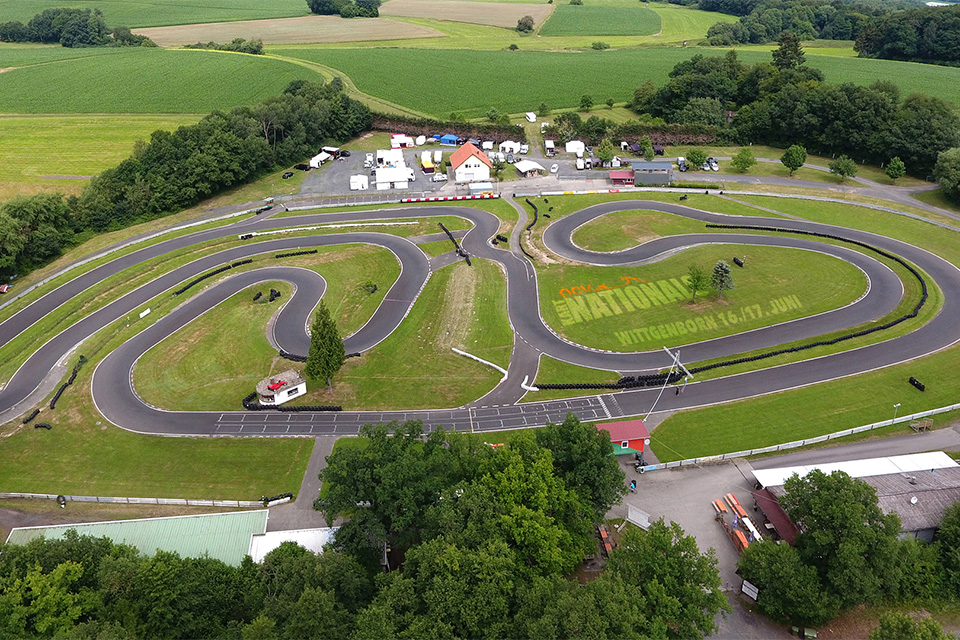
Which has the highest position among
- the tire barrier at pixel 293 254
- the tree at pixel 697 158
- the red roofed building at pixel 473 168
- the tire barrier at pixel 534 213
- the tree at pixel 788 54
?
the tree at pixel 788 54

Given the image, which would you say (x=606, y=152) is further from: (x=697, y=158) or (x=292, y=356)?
(x=292, y=356)

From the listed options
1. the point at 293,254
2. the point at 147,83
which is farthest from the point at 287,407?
the point at 147,83

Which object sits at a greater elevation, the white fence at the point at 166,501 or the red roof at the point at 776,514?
the red roof at the point at 776,514

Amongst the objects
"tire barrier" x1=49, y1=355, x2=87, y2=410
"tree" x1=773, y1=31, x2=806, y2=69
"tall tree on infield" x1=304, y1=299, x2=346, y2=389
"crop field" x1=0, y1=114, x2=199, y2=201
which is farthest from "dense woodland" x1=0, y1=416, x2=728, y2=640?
"tree" x1=773, y1=31, x2=806, y2=69

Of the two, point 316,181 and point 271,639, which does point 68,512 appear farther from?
point 316,181

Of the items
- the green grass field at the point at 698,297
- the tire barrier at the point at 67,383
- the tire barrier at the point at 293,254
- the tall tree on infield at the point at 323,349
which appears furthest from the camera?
the tire barrier at the point at 293,254

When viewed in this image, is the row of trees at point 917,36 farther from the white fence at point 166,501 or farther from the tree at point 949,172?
the white fence at point 166,501

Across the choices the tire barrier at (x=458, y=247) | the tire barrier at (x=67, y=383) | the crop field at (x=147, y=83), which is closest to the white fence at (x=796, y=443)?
the tire barrier at (x=458, y=247)
